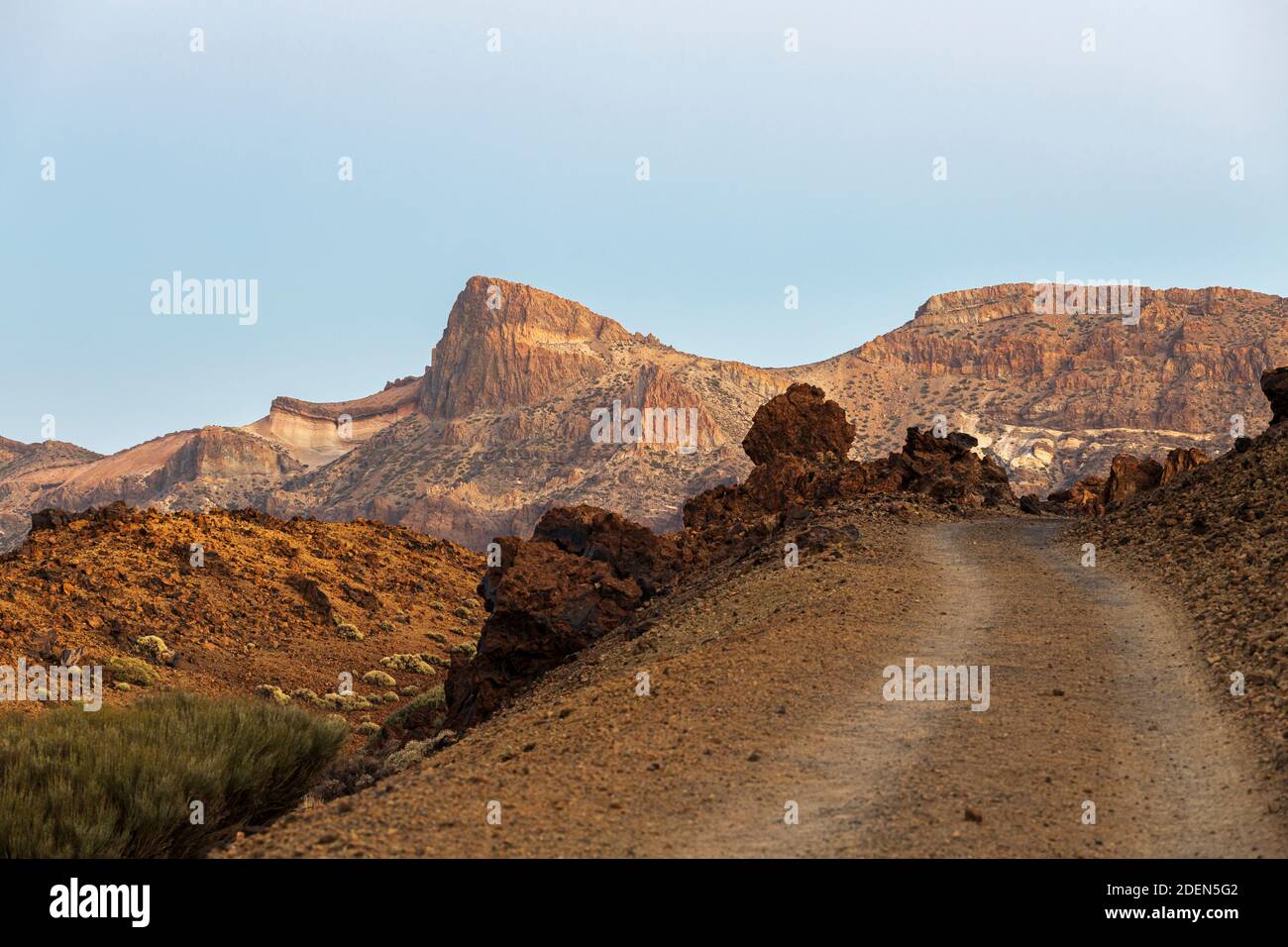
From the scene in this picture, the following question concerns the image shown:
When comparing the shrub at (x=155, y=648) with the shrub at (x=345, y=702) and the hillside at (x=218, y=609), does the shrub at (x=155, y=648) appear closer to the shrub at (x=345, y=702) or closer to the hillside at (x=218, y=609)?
the hillside at (x=218, y=609)

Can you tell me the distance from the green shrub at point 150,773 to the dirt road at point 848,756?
3.36 m

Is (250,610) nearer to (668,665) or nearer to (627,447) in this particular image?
(668,665)

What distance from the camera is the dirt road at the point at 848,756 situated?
8789mm

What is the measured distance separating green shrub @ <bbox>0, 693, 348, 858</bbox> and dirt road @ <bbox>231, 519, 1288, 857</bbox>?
336 centimetres

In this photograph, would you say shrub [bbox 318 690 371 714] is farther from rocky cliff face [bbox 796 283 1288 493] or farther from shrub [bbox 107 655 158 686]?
rocky cliff face [bbox 796 283 1288 493]

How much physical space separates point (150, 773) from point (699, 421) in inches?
6193

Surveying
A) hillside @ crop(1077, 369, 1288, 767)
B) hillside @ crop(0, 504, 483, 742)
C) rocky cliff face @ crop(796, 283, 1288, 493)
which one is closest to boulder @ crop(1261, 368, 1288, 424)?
hillside @ crop(1077, 369, 1288, 767)

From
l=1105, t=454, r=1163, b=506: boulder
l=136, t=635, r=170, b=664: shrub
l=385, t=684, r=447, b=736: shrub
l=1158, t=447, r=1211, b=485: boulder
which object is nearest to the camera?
l=385, t=684, r=447, b=736: shrub

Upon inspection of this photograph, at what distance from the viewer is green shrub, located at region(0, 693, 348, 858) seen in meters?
12.8

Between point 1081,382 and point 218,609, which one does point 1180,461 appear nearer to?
point 218,609

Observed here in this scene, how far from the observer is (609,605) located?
74.4 ft

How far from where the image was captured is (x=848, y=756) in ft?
35.8
